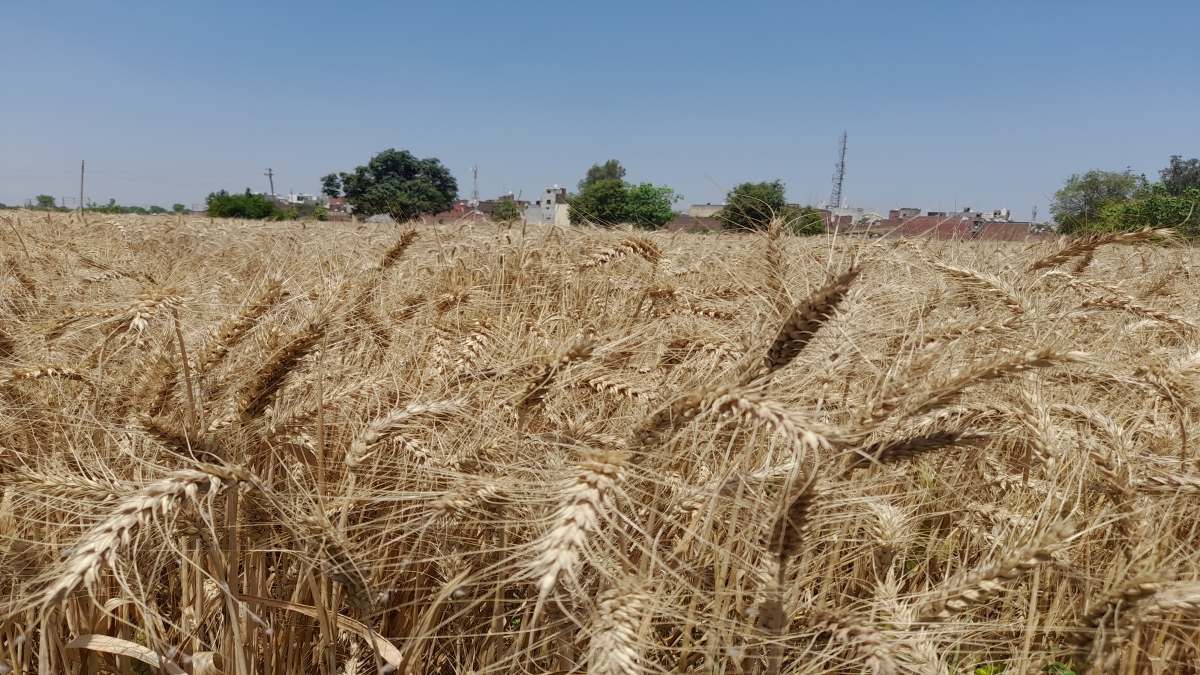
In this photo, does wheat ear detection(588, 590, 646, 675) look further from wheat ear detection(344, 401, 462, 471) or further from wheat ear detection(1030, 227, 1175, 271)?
wheat ear detection(1030, 227, 1175, 271)

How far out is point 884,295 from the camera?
178 centimetres

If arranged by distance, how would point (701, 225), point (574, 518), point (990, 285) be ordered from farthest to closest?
1. point (701, 225)
2. point (990, 285)
3. point (574, 518)

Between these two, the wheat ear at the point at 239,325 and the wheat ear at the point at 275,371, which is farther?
the wheat ear at the point at 239,325

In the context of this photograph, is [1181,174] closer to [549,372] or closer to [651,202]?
[651,202]

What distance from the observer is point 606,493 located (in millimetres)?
900

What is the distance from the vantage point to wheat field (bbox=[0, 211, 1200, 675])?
1.02m

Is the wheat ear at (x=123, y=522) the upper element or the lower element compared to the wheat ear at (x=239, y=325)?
lower

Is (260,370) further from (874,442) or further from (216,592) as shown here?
(874,442)

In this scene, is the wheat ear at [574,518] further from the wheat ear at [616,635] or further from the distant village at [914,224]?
the distant village at [914,224]

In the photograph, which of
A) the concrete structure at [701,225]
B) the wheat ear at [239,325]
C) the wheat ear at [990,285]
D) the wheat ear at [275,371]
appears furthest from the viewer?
the concrete structure at [701,225]

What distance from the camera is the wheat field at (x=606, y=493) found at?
1022 mm

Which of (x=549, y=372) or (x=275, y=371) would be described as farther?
(x=275, y=371)

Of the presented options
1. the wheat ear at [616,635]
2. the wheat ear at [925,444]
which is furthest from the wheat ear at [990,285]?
the wheat ear at [616,635]

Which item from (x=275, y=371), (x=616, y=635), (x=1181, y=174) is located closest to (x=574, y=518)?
(x=616, y=635)
